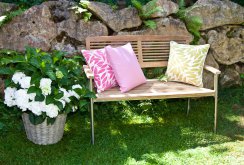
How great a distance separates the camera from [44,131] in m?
3.62

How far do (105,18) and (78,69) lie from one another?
998 mm

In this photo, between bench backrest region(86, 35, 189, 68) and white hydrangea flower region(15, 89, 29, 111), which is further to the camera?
bench backrest region(86, 35, 189, 68)

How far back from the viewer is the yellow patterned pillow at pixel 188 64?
4.14 m

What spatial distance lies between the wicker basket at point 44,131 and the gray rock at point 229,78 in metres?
2.50

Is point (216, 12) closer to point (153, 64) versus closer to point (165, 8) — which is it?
point (165, 8)

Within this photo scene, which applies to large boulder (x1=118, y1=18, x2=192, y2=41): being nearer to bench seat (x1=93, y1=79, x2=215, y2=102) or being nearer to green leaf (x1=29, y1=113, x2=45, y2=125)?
bench seat (x1=93, y1=79, x2=215, y2=102)

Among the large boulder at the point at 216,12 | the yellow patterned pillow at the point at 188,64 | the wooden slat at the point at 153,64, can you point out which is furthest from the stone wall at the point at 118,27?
the yellow patterned pillow at the point at 188,64

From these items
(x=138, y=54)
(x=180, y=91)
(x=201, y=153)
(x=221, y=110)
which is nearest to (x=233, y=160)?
(x=201, y=153)

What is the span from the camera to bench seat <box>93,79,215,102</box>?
3691mm

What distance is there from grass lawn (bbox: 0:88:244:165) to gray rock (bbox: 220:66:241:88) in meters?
0.44

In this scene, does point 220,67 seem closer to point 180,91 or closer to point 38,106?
point 180,91

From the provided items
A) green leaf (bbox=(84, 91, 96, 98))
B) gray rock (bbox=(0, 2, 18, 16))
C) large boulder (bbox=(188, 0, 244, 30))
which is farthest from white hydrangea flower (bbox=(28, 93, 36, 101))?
large boulder (bbox=(188, 0, 244, 30))

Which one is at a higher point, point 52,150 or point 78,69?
point 78,69

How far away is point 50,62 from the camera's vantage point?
11.6 ft
